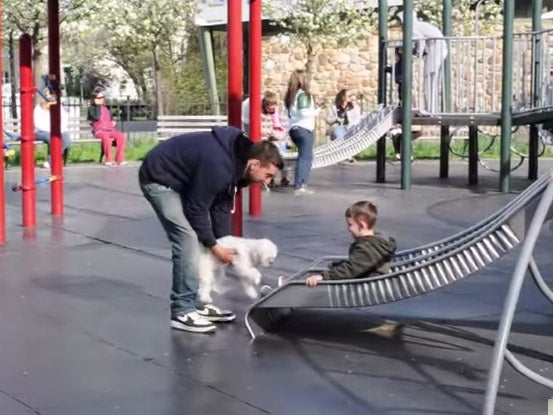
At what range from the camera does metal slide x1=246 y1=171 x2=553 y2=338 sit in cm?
655

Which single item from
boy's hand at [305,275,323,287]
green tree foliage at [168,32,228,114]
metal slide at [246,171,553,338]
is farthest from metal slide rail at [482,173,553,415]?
green tree foliage at [168,32,228,114]

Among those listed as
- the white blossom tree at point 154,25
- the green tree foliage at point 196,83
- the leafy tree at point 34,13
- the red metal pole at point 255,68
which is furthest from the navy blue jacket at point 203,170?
the white blossom tree at point 154,25

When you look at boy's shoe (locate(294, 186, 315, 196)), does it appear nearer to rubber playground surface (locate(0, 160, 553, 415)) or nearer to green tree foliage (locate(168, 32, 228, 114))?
rubber playground surface (locate(0, 160, 553, 415))

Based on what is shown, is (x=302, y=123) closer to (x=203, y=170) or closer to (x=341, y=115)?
(x=341, y=115)

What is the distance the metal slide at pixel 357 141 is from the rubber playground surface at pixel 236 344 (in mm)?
5371

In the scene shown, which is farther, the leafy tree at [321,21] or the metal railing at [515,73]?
the leafy tree at [321,21]

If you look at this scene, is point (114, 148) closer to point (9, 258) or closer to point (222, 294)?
point (9, 258)

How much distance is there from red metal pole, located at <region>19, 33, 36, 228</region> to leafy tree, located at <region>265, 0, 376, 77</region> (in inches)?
821

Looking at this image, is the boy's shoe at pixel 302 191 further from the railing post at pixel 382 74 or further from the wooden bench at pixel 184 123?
the wooden bench at pixel 184 123

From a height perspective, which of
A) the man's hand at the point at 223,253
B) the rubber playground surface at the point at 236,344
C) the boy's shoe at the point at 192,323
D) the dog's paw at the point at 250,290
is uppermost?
the man's hand at the point at 223,253

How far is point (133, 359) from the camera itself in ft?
23.1

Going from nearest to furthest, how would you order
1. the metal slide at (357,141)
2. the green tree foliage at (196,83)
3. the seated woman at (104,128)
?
the metal slide at (357,141) < the seated woman at (104,128) < the green tree foliage at (196,83)

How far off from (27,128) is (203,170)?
Result: 6.20 meters

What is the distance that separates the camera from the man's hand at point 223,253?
7648mm
